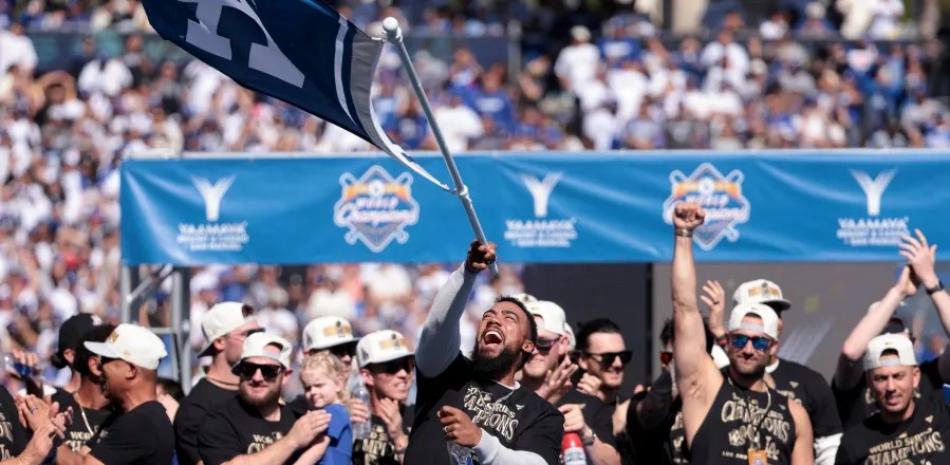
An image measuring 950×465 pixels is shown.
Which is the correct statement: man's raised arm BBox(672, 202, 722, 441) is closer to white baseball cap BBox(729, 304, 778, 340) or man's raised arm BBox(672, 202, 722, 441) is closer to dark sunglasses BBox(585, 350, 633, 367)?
white baseball cap BBox(729, 304, 778, 340)

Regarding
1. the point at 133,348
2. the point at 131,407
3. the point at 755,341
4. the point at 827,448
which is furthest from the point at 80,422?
the point at 827,448

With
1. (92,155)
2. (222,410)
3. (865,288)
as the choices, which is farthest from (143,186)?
(92,155)

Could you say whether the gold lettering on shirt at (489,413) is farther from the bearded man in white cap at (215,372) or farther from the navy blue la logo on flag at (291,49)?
the bearded man in white cap at (215,372)

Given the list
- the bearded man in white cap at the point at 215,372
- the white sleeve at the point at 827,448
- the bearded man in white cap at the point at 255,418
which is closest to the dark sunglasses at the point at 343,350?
the bearded man in white cap at the point at 215,372

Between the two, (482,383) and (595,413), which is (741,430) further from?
(482,383)

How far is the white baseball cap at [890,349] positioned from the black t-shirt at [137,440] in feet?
10.5

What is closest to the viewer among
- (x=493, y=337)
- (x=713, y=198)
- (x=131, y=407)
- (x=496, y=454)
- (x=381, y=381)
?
(x=496, y=454)

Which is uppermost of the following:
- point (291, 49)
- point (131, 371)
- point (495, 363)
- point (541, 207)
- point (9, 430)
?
point (291, 49)

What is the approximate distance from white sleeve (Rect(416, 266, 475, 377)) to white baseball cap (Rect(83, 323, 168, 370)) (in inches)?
63.0

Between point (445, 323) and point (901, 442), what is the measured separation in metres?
2.79

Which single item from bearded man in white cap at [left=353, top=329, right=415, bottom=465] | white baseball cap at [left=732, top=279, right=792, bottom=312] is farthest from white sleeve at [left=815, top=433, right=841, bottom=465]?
bearded man in white cap at [left=353, top=329, right=415, bottom=465]

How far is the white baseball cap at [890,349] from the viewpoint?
8.91 m

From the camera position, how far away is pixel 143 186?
1084cm

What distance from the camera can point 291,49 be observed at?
7715mm
